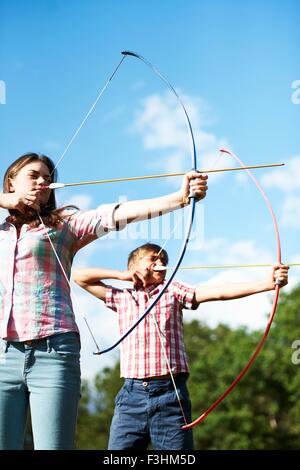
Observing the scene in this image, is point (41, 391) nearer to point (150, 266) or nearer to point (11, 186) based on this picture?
point (11, 186)

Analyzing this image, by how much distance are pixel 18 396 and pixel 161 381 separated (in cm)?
109

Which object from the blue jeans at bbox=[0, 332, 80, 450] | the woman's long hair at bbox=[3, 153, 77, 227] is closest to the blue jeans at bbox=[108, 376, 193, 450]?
the blue jeans at bbox=[0, 332, 80, 450]

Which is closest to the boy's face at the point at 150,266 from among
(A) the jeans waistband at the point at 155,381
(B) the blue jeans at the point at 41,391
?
(A) the jeans waistband at the point at 155,381

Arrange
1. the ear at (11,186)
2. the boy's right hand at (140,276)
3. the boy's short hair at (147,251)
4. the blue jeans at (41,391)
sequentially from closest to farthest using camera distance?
1. the blue jeans at (41,391)
2. the ear at (11,186)
3. the boy's right hand at (140,276)
4. the boy's short hair at (147,251)

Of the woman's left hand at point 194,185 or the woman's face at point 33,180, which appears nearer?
the woman's left hand at point 194,185

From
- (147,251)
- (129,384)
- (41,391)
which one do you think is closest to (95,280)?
(147,251)

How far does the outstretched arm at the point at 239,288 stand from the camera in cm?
315

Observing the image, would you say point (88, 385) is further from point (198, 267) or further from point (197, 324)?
point (198, 267)

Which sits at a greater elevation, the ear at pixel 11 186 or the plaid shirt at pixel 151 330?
the ear at pixel 11 186

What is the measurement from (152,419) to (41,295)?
1.08m

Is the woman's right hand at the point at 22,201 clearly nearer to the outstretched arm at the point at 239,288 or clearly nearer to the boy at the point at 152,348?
the boy at the point at 152,348

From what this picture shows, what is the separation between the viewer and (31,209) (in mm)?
2498

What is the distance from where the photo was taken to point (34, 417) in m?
2.20

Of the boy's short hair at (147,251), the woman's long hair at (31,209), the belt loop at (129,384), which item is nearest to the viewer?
the woman's long hair at (31,209)
